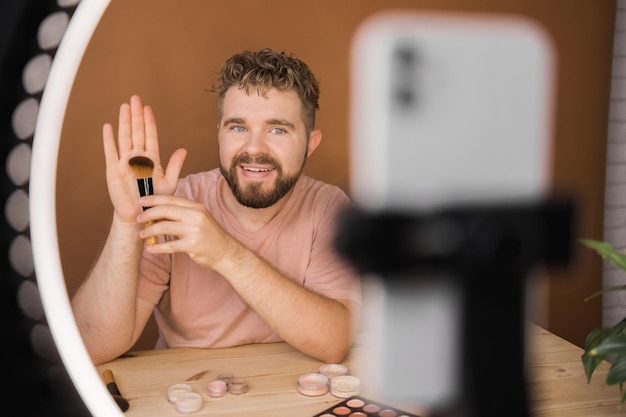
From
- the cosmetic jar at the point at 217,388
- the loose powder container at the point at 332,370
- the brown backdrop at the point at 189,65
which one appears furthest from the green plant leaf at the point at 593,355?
the brown backdrop at the point at 189,65

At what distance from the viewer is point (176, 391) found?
821 millimetres

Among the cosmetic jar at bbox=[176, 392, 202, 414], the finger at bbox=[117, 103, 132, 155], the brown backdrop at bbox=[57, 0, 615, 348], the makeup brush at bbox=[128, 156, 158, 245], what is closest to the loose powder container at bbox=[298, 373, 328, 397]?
the cosmetic jar at bbox=[176, 392, 202, 414]

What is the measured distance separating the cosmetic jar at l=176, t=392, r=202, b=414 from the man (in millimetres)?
185

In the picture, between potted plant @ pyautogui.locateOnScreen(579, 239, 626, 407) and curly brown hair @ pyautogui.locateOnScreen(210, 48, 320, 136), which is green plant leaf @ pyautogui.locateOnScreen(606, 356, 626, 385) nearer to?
potted plant @ pyautogui.locateOnScreen(579, 239, 626, 407)

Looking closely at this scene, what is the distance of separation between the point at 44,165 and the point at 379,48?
0.20m

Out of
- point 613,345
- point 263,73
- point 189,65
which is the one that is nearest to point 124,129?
point 263,73

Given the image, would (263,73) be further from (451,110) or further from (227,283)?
(451,110)

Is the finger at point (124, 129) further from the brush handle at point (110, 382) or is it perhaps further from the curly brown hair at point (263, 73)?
the curly brown hair at point (263, 73)

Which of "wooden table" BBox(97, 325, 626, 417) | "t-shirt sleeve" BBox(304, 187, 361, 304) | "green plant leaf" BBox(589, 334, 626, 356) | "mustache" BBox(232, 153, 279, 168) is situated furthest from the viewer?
"mustache" BBox(232, 153, 279, 168)

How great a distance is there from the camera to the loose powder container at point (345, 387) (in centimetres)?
85

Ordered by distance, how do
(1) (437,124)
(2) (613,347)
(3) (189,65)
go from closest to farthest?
(1) (437,124) < (2) (613,347) < (3) (189,65)

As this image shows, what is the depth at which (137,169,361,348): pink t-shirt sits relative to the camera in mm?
1177

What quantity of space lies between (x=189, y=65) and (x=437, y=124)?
157cm

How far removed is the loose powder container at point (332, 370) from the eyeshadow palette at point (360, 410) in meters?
0.11
